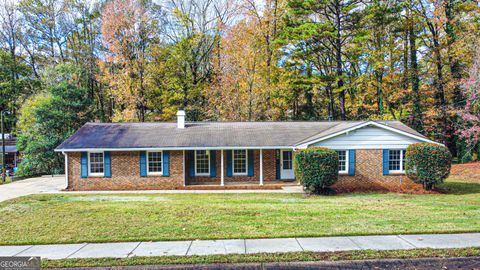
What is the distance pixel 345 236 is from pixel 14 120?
38001 mm

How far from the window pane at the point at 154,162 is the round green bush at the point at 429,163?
483 inches

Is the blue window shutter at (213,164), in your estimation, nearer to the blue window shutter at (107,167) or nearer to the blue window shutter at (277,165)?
the blue window shutter at (277,165)

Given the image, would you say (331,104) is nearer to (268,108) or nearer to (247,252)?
(268,108)

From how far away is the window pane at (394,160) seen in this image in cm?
1505

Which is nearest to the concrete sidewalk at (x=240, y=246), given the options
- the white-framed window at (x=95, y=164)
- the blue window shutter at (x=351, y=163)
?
the blue window shutter at (x=351, y=163)

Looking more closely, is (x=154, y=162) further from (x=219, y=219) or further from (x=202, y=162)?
(x=219, y=219)

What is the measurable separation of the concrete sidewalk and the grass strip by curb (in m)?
0.21

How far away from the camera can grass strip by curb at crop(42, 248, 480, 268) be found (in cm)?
531

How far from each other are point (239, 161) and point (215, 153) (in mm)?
1455

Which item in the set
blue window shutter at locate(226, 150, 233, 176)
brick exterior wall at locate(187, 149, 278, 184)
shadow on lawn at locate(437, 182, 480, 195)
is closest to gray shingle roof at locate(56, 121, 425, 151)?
blue window shutter at locate(226, 150, 233, 176)

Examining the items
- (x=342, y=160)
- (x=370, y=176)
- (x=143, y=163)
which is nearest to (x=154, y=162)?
(x=143, y=163)

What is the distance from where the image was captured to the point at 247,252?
5.71 metres

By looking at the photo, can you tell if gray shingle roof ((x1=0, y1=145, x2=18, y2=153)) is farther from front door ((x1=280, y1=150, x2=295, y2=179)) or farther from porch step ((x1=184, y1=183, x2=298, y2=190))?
front door ((x1=280, y1=150, x2=295, y2=179))

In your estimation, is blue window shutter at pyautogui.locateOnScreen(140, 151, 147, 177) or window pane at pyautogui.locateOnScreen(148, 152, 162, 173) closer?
blue window shutter at pyautogui.locateOnScreen(140, 151, 147, 177)
